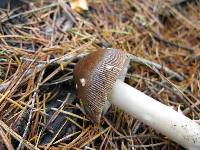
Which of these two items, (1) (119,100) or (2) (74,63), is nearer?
(1) (119,100)

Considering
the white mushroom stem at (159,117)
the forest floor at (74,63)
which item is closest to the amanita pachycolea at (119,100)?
the white mushroom stem at (159,117)

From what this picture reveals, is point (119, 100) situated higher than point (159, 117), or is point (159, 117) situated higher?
point (119, 100)

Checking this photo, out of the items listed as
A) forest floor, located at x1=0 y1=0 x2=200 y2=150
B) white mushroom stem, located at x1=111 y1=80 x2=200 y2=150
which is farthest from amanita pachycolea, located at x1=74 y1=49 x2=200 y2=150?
forest floor, located at x1=0 y1=0 x2=200 y2=150

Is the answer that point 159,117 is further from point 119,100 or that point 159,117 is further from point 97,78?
point 97,78

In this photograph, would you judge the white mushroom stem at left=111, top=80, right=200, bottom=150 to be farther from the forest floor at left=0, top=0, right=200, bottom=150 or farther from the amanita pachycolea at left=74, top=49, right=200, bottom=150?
the forest floor at left=0, top=0, right=200, bottom=150

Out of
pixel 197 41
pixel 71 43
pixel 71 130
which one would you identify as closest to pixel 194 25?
pixel 197 41

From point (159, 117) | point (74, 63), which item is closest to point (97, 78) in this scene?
point (74, 63)
